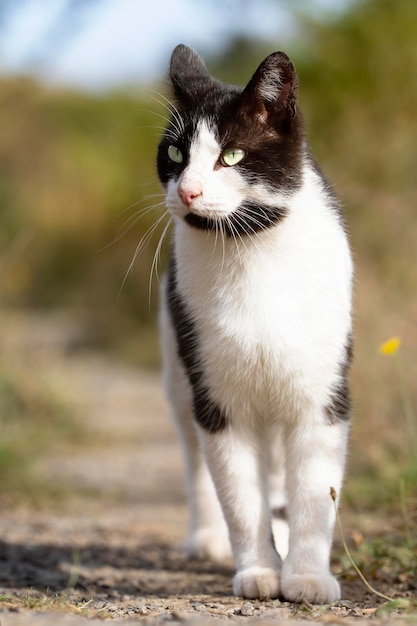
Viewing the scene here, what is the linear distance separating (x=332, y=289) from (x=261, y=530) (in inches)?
29.5

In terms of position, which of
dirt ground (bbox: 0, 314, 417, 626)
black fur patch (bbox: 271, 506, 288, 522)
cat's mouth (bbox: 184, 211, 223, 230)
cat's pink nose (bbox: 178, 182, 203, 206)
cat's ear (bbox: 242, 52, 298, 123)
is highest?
cat's ear (bbox: 242, 52, 298, 123)

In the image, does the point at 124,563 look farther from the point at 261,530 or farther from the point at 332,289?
the point at 332,289

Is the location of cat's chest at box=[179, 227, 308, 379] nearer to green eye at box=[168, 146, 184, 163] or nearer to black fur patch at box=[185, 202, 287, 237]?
black fur patch at box=[185, 202, 287, 237]

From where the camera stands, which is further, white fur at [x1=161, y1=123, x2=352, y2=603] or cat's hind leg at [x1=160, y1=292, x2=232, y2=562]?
cat's hind leg at [x1=160, y1=292, x2=232, y2=562]

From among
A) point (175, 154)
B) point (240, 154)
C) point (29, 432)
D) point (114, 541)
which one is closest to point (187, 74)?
point (175, 154)

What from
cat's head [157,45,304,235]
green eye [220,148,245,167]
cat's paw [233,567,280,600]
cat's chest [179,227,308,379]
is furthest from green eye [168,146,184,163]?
cat's paw [233,567,280,600]

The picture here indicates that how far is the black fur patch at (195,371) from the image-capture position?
271 centimetres

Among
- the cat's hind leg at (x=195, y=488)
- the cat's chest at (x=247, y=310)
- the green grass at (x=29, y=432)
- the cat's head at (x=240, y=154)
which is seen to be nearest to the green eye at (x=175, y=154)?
the cat's head at (x=240, y=154)

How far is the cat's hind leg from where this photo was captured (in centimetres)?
346

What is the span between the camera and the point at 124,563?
11.4ft

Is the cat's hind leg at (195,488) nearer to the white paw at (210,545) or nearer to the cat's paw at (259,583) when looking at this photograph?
the white paw at (210,545)

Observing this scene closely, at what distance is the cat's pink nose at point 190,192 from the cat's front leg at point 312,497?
29.2 inches

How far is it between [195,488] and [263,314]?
1.19 metres

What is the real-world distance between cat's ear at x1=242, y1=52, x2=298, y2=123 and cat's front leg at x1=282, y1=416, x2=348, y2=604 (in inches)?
35.6
